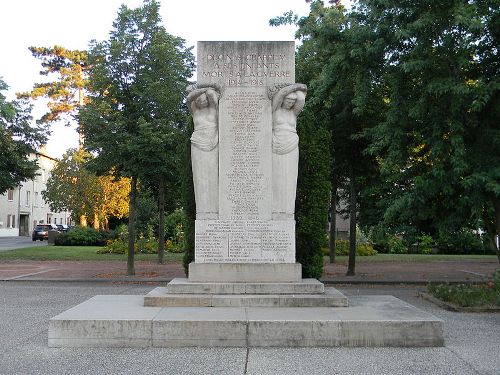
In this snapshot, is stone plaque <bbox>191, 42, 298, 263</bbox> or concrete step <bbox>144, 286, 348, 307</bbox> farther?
stone plaque <bbox>191, 42, 298, 263</bbox>

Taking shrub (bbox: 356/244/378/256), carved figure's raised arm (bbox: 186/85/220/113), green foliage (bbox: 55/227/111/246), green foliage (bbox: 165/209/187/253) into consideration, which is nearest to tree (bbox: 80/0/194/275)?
carved figure's raised arm (bbox: 186/85/220/113)

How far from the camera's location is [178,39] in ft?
64.1

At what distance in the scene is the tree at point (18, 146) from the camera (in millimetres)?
25812

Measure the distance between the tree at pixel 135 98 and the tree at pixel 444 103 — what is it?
310 inches

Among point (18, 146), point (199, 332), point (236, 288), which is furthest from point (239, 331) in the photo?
point (18, 146)

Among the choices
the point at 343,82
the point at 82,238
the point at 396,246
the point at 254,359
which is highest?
the point at 343,82

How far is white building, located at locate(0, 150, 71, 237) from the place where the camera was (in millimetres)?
59791

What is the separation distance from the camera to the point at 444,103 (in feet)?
38.4

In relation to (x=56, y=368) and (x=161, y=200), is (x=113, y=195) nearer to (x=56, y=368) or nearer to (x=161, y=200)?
(x=161, y=200)

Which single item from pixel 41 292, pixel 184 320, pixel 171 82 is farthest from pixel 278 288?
pixel 171 82

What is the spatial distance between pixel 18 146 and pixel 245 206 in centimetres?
2156

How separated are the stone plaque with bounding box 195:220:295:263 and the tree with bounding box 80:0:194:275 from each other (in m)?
9.43

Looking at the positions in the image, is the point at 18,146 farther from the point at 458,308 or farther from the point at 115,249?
the point at 458,308

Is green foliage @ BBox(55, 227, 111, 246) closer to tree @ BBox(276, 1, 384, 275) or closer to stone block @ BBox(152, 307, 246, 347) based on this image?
tree @ BBox(276, 1, 384, 275)
